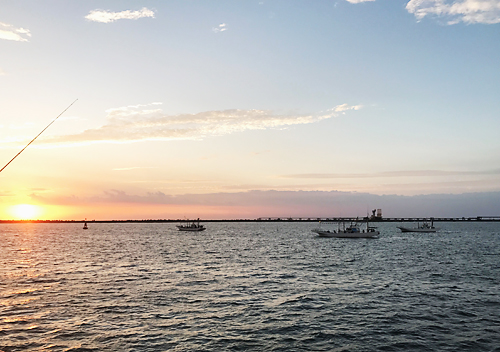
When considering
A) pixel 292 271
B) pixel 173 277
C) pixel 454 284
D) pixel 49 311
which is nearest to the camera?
pixel 49 311

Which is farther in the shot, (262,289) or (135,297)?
(262,289)

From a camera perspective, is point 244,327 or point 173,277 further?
point 173,277

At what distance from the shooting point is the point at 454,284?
132ft

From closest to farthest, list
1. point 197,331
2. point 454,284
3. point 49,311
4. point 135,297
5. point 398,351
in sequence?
point 398,351, point 197,331, point 49,311, point 135,297, point 454,284

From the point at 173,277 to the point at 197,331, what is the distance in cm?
2205

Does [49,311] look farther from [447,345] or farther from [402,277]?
[402,277]

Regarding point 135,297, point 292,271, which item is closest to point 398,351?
point 135,297

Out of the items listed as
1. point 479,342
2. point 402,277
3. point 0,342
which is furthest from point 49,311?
point 402,277

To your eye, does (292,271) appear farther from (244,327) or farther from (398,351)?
(398,351)

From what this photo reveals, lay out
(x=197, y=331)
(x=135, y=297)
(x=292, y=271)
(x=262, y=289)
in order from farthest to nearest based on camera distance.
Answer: (x=292, y=271)
(x=262, y=289)
(x=135, y=297)
(x=197, y=331)

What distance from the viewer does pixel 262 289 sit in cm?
3728

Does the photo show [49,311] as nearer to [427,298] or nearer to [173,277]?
[173,277]

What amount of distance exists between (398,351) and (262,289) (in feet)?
59.1

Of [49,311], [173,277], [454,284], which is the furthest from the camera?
[173,277]
